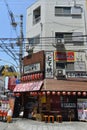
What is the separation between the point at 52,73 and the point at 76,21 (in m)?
6.10

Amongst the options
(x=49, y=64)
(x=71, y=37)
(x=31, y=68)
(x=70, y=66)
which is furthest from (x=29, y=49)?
(x=70, y=66)

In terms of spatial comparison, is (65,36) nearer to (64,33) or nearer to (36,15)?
(64,33)

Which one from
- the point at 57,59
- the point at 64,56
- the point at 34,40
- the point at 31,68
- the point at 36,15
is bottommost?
the point at 31,68

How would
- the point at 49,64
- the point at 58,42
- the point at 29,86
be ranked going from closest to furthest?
the point at 49,64 → the point at 29,86 → the point at 58,42

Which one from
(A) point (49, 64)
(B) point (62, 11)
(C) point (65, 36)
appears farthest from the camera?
(B) point (62, 11)

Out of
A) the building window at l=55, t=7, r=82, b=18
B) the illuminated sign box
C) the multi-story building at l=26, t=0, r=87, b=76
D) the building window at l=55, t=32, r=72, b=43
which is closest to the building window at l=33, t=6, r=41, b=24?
the multi-story building at l=26, t=0, r=87, b=76

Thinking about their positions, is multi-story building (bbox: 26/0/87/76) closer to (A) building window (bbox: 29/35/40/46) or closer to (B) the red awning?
(A) building window (bbox: 29/35/40/46)

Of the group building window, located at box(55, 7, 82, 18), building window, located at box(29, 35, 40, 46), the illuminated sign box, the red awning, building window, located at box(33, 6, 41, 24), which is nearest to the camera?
the red awning

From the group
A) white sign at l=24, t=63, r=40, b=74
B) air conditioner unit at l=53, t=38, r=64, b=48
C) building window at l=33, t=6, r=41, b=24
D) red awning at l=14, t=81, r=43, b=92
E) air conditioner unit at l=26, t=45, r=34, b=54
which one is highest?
building window at l=33, t=6, r=41, b=24

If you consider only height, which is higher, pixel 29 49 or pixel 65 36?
pixel 65 36

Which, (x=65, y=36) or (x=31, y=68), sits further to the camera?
(x=65, y=36)

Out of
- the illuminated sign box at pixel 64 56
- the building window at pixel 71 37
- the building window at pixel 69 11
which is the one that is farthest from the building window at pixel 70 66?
the building window at pixel 69 11

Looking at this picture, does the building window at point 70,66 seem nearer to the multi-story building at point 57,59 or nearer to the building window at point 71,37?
the multi-story building at point 57,59

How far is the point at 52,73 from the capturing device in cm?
2511
